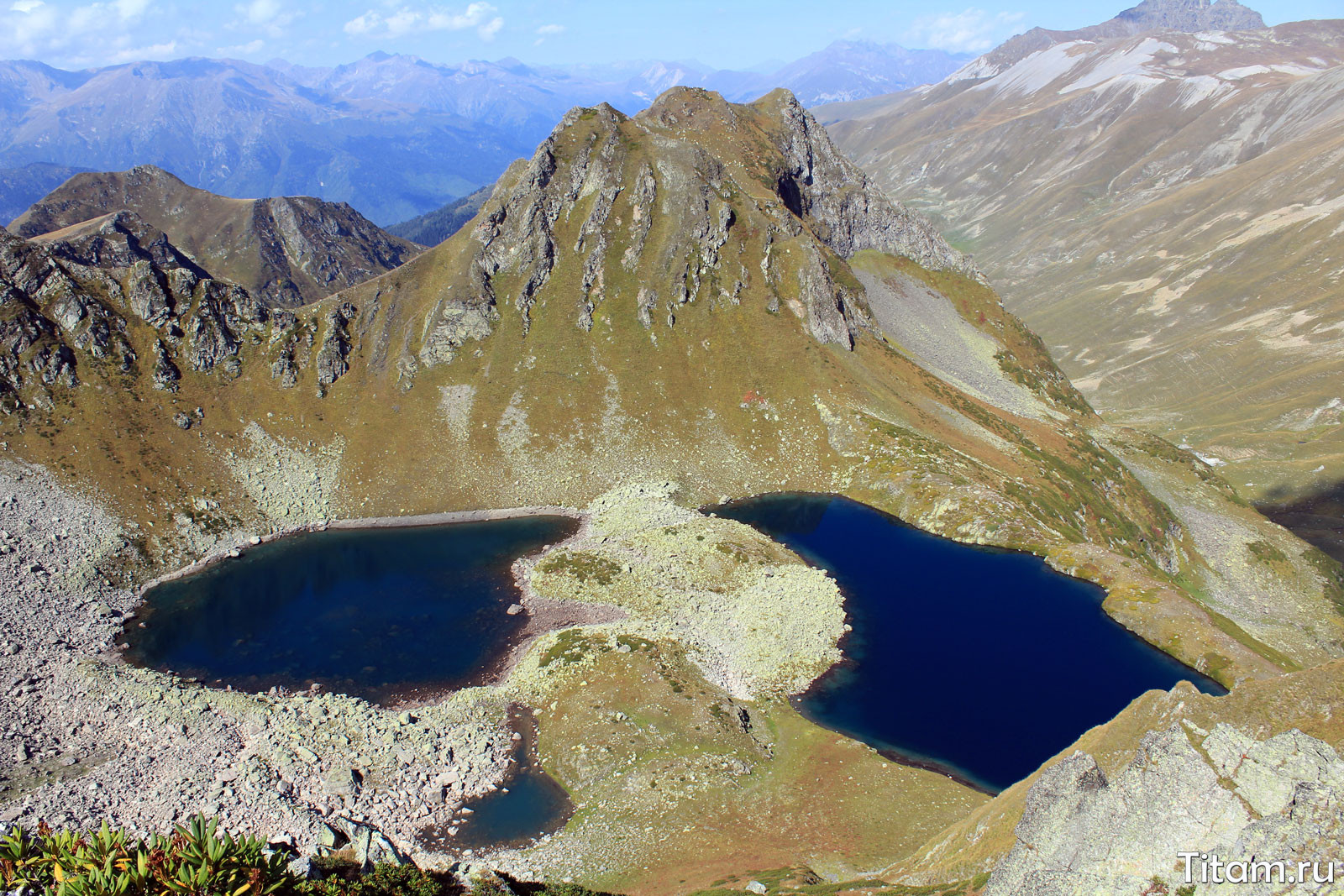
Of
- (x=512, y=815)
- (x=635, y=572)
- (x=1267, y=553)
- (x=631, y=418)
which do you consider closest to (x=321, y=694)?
(x=512, y=815)

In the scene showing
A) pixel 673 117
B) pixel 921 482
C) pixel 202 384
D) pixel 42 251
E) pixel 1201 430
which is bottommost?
pixel 1201 430

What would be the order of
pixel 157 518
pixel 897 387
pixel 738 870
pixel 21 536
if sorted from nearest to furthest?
pixel 738 870 < pixel 21 536 < pixel 157 518 < pixel 897 387

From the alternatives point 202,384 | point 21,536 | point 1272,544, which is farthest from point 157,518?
point 1272,544

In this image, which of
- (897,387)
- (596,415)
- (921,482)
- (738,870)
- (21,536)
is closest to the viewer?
(738,870)

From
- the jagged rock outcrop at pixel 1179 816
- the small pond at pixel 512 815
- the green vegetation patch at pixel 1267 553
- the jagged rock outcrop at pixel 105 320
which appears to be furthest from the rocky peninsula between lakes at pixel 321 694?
the green vegetation patch at pixel 1267 553

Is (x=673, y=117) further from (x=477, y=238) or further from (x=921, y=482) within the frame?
(x=921, y=482)

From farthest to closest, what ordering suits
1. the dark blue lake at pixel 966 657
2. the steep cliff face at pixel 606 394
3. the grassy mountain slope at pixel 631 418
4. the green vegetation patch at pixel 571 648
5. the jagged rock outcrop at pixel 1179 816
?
the steep cliff face at pixel 606 394 < the grassy mountain slope at pixel 631 418 < the green vegetation patch at pixel 571 648 < the dark blue lake at pixel 966 657 < the jagged rock outcrop at pixel 1179 816

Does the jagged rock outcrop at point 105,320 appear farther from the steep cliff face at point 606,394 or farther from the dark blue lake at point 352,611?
the dark blue lake at point 352,611
